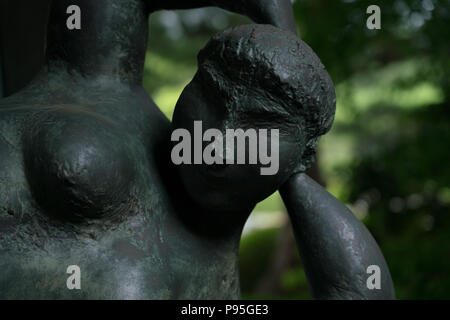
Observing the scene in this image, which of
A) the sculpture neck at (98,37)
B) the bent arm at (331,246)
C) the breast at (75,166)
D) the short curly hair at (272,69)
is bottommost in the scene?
the bent arm at (331,246)

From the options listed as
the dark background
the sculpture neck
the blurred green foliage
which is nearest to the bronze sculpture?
the sculpture neck

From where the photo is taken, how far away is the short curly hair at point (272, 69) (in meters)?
0.83

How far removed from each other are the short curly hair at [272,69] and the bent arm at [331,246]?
0.17 meters

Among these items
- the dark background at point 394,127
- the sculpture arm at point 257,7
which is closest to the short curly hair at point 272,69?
the sculpture arm at point 257,7

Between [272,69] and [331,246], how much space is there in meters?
0.34

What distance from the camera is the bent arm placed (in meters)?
0.95

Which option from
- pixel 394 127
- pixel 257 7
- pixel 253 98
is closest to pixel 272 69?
pixel 253 98

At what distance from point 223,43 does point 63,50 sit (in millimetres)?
356

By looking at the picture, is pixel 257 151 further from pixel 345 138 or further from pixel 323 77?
pixel 345 138

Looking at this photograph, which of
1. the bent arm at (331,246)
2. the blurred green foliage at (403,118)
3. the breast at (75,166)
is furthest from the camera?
the blurred green foliage at (403,118)

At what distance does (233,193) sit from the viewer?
88cm

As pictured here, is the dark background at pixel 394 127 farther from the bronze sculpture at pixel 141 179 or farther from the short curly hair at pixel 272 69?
the short curly hair at pixel 272 69

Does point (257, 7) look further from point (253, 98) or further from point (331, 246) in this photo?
point (331, 246)

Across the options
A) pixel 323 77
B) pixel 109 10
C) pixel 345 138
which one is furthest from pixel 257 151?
pixel 345 138
